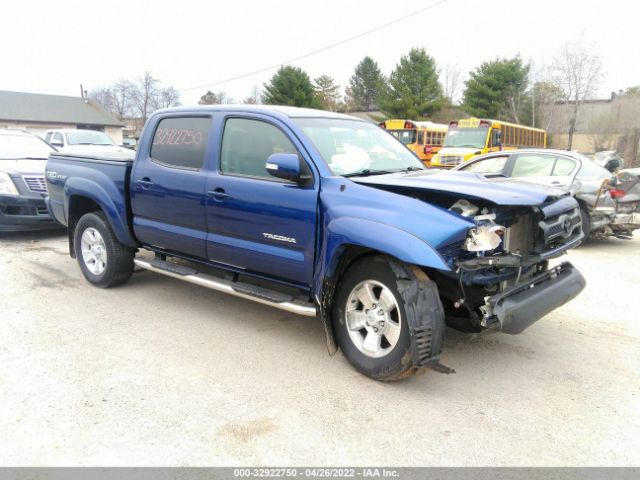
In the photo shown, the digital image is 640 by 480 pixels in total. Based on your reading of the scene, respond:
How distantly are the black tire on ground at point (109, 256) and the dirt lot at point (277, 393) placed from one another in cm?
38

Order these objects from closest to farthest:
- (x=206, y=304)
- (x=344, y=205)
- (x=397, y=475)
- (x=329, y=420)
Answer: (x=397, y=475) < (x=329, y=420) < (x=344, y=205) < (x=206, y=304)

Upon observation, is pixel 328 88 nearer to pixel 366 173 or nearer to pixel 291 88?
pixel 291 88

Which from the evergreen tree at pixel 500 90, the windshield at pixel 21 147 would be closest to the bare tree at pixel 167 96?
the evergreen tree at pixel 500 90

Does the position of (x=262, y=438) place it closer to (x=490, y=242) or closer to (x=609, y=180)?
(x=490, y=242)

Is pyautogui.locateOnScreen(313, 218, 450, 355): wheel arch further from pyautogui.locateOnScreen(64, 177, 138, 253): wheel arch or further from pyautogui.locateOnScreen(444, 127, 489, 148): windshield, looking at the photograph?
pyautogui.locateOnScreen(444, 127, 489, 148): windshield

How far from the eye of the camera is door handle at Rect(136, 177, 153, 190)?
5066 mm

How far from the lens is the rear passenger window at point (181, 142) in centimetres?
477

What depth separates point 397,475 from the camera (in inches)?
107

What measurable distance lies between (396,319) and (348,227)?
2.43ft

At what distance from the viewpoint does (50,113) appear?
181 ft

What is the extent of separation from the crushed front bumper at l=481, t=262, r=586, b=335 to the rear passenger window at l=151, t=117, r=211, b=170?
286 cm

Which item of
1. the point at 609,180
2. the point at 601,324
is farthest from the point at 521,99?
the point at 601,324

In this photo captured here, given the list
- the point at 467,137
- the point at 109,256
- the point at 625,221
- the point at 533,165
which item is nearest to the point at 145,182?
the point at 109,256

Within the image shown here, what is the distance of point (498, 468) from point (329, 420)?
1.02 meters
